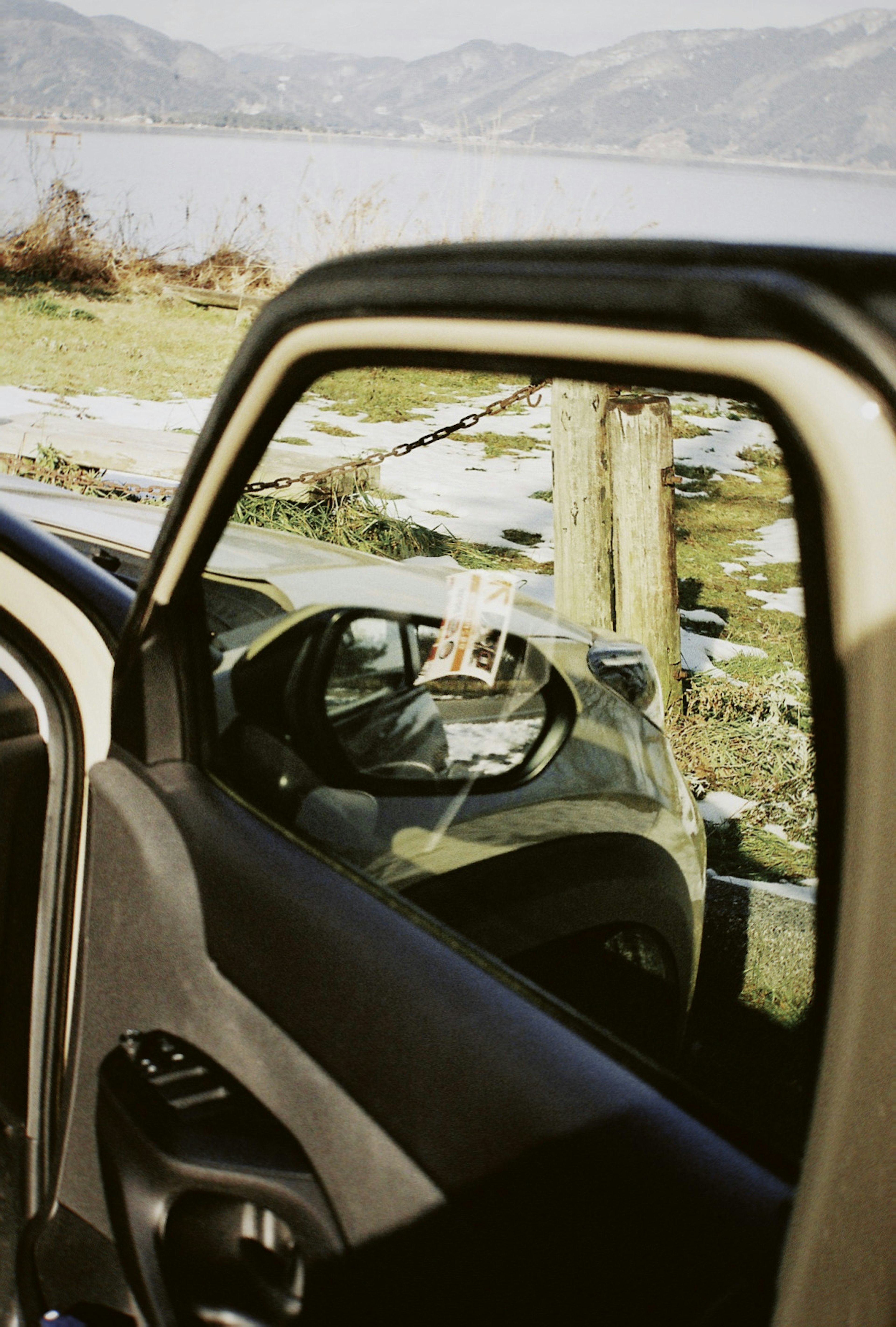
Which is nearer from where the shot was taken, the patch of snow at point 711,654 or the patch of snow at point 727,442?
the patch of snow at point 727,442

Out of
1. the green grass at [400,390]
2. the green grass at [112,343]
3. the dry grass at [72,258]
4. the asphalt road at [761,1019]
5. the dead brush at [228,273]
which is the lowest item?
the asphalt road at [761,1019]

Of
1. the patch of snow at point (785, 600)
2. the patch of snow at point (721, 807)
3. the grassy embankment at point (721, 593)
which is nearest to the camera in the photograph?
the patch of snow at point (785, 600)

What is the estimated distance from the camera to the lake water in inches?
52.2

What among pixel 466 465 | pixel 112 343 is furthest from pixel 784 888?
pixel 112 343

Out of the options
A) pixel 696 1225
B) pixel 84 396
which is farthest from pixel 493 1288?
pixel 84 396

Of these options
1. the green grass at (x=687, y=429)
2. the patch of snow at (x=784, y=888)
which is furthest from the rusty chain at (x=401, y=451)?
the patch of snow at (x=784, y=888)

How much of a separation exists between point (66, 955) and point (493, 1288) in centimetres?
93

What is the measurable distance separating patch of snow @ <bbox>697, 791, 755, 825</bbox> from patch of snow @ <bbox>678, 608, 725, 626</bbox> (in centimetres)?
19

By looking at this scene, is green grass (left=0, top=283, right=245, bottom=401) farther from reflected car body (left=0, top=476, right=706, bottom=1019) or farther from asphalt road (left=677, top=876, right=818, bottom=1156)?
asphalt road (left=677, top=876, right=818, bottom=1156)

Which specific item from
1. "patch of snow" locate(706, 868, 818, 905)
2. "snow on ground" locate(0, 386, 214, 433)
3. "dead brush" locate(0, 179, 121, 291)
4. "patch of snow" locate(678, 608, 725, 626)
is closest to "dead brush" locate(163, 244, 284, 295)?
"dead brush" locate(0, 179, 121, 291)

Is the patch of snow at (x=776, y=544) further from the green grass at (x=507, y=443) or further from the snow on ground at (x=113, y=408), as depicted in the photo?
the snow on ground at (x=113, y=408)

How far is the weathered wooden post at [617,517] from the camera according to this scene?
110 cm

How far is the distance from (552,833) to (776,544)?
0.49 metres

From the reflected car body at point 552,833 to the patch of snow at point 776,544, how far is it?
266mm
